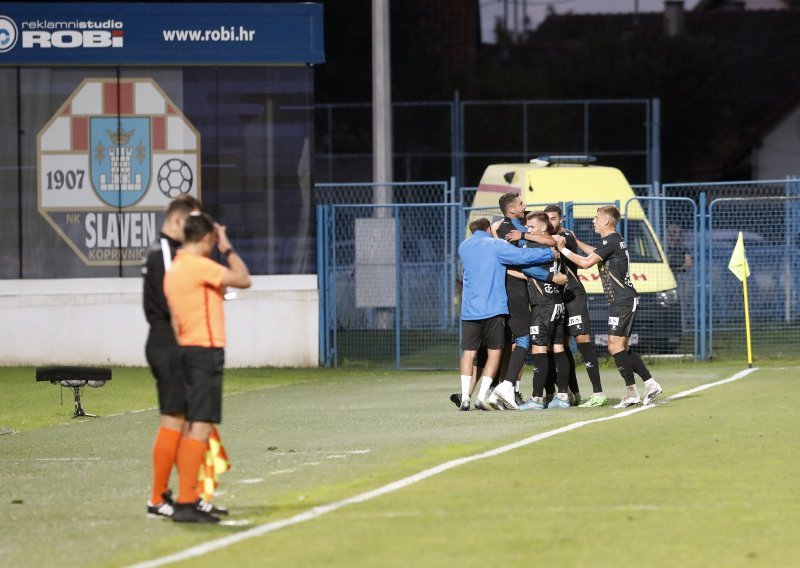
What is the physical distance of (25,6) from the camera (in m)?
23.7

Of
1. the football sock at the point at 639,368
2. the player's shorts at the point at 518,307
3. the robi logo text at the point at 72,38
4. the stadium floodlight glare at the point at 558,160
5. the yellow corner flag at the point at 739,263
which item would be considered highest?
the robi logo text at the point at 72,38

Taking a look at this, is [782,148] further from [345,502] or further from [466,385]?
[345,502]

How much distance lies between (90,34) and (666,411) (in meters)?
11.9

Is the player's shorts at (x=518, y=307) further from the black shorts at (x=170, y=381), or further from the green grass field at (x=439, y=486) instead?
the black shorts at (x=170, y=381)

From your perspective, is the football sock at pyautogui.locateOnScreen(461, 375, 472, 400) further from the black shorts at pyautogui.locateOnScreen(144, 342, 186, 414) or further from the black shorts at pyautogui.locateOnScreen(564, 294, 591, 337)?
the black shorts at pyautogui.locateOnScreen(144, 342, 186, 414)

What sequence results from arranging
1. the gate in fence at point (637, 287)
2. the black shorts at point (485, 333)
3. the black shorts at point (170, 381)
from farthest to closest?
the gate in fence at point (637, 287)
the black shorts at point (485, 333)
the black shorts at point (170, 381)

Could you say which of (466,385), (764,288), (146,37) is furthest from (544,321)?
(146,37)

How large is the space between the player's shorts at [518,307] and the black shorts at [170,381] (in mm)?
6613

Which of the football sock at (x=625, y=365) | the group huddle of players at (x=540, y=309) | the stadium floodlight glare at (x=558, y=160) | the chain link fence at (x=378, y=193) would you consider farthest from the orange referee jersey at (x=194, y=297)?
the chain link fence at (x=378, y=193)

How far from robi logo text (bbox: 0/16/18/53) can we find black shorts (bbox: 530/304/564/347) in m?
10.8

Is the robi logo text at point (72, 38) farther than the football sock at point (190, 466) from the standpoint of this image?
Yes

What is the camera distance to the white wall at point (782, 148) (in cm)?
5272

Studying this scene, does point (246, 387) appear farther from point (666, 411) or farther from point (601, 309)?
point (666, 411)

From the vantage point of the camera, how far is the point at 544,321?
15.7 metres
